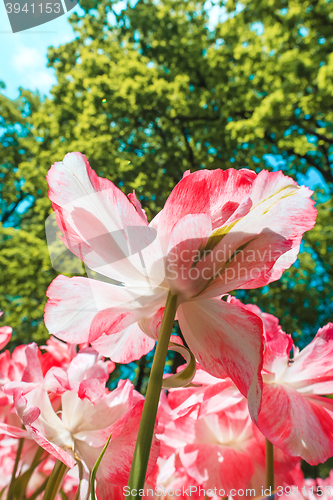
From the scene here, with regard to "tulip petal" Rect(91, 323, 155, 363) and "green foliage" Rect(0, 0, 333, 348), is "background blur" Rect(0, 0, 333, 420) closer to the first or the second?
"green foliage" Rect(0, 0, 333, 348)

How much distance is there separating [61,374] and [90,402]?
0.03 meters

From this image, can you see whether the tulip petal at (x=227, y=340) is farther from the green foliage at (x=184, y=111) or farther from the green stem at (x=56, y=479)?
the green foliage at (x=184, y=111)

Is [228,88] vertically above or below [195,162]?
above

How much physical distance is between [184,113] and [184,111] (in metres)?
0.02

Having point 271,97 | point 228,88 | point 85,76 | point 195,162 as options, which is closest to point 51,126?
point 85,76

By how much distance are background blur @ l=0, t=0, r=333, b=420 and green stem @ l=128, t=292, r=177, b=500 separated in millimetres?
3210

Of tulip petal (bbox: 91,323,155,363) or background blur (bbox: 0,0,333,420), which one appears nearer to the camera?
tulip petal (bbox: 91,323,155,363)

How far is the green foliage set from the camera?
3555mm

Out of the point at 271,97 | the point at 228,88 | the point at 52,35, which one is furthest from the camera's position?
the point at 228,88

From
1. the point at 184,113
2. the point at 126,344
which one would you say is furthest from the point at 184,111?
the point at 126,344

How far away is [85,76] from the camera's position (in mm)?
4055

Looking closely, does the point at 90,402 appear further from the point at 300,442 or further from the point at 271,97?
the point at 271,97

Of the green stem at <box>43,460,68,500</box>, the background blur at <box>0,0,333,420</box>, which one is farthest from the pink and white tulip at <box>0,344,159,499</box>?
the background blur at <box>0,0,333,420</box>

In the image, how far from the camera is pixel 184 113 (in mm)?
4156
